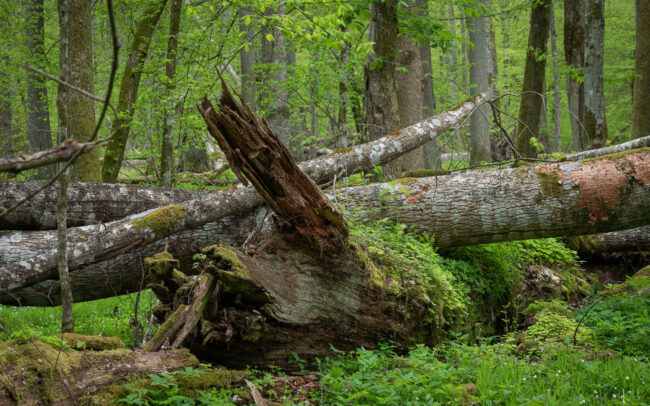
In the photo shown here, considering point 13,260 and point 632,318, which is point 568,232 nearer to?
point 632,318

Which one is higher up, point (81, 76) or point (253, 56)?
point (253, 56)

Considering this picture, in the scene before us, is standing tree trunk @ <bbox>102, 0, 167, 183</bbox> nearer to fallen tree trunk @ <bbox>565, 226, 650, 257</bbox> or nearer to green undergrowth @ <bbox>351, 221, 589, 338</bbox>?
green undergrowth @ <bbox>351, 221, 589, 338</bbox>

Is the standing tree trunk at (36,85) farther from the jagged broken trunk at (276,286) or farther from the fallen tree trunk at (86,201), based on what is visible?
the jagged broken trunk at (276,286)

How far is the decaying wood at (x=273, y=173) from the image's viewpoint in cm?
393

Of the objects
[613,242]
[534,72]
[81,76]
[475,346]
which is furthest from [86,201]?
[534,72]

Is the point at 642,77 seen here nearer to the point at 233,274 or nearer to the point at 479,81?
the point at 479,81

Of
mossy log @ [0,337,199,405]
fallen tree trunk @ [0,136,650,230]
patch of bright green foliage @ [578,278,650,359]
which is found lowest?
patch of bright green foliage @ [578,278,650,359]

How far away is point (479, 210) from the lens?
20.3 feet

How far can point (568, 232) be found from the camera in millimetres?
6160

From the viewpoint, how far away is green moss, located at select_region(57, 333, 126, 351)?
356cm

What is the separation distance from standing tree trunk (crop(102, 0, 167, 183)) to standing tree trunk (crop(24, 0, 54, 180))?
2.79 metres

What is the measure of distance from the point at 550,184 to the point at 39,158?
6.10 metres

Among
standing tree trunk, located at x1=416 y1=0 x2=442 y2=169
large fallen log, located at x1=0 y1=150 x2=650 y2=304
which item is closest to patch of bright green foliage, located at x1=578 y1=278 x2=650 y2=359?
large fallen log, located at x1=0 y1=150 x2=650 y2=304

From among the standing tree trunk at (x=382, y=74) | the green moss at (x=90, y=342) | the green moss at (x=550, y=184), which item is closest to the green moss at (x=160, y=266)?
the green moss at (x=90, y=342)
